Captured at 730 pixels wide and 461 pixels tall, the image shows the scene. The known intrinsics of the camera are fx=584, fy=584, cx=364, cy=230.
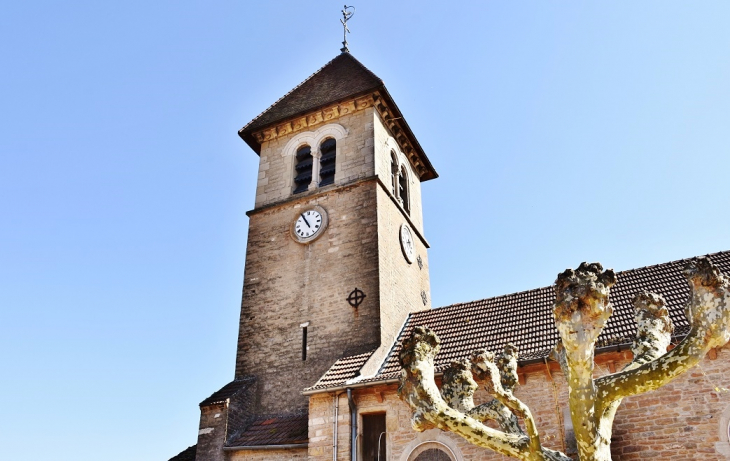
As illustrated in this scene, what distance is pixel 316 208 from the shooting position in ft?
50.2

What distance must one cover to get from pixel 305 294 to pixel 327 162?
4.19 meters

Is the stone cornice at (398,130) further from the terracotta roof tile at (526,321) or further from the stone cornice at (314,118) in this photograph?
the terracotta roof tile at (526,321)

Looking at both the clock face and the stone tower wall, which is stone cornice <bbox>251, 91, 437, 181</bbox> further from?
the clock face

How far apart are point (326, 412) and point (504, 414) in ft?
16.3

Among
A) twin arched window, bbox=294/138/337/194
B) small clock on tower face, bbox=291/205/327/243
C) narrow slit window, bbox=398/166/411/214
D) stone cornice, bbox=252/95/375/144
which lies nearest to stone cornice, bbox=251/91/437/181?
stone cornice, bbox=252/95/375/144

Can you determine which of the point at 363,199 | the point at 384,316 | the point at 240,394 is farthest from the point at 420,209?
the point at 240,394

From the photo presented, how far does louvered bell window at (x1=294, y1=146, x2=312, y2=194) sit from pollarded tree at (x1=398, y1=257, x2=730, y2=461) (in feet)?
32.4

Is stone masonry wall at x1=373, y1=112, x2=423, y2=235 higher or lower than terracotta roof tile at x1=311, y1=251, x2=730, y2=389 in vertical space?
higher

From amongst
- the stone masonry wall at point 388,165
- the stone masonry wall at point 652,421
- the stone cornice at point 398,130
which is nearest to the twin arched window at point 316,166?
the stone masonry wall at point 388,165

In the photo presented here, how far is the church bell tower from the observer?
42.2 ft

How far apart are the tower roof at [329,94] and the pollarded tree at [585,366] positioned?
424 inches

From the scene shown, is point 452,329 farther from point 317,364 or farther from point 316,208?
point 316,208

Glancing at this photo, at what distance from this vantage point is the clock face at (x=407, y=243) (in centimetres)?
1562

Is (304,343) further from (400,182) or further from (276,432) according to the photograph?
(400,182)
